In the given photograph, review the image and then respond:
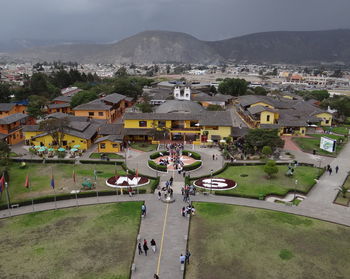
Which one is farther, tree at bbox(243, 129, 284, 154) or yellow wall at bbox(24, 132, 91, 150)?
yellow wall at bbox(24, 132, 91, 150)

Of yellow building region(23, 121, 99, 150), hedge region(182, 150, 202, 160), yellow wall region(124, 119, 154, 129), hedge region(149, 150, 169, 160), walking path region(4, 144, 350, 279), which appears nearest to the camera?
walking path region(4, 144, 350, 279)

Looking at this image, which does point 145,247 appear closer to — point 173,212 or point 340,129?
point 173,212

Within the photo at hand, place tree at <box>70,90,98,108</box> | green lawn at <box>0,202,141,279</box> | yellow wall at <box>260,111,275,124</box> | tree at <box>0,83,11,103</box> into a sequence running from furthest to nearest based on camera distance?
tree at <box>0,83,11,103</box> < tree at <box>70,90,98,108</box> < yellow wall at <box>260,111,275,124</box> < green lawn at <box>0,202,141,279</box>

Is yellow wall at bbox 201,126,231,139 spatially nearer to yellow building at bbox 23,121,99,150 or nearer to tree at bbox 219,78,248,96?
yellow building at bbox 23,121,99,150

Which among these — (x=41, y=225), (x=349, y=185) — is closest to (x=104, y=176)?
(x=41, y=225)

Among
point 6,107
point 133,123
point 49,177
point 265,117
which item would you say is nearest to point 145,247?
point 49,177

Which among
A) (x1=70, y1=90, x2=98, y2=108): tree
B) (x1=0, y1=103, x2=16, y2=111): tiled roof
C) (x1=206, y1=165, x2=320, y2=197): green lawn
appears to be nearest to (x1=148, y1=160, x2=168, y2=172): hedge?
(x1=206, y1=165, x2=320, y2=197): green lawn

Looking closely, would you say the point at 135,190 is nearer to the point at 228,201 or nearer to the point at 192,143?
the point at 228,201
